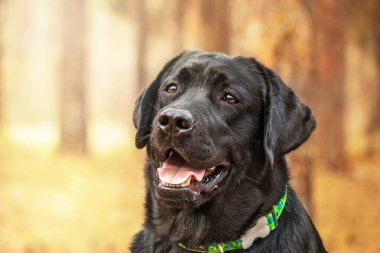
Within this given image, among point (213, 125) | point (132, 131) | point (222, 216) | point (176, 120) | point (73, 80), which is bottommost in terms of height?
point (132, 131)

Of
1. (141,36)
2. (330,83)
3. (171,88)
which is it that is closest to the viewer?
(171,88)

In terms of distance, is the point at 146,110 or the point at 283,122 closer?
the point at 283,122

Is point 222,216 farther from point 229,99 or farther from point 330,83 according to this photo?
point 330,83

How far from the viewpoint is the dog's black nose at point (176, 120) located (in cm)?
340

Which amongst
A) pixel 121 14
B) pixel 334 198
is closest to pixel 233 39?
pixel 334 198

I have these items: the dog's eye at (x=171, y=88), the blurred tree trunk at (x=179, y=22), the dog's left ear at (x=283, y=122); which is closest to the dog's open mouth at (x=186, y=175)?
the dog's left ear at (x=283, y=122)

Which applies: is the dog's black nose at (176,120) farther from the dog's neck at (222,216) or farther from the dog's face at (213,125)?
the dog's neck at (222,216)

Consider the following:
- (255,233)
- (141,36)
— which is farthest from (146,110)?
(141,36)

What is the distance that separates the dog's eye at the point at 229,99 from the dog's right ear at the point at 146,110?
0.59 m

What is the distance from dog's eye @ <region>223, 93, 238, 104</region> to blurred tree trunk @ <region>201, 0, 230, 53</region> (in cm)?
887

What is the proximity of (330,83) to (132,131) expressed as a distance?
5.93 m

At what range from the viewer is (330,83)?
13125mm

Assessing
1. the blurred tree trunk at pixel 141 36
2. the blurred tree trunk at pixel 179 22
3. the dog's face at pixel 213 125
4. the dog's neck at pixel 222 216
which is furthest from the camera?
the blurred tree trunk at pixel 141 36

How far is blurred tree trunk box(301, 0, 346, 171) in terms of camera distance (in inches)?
501
